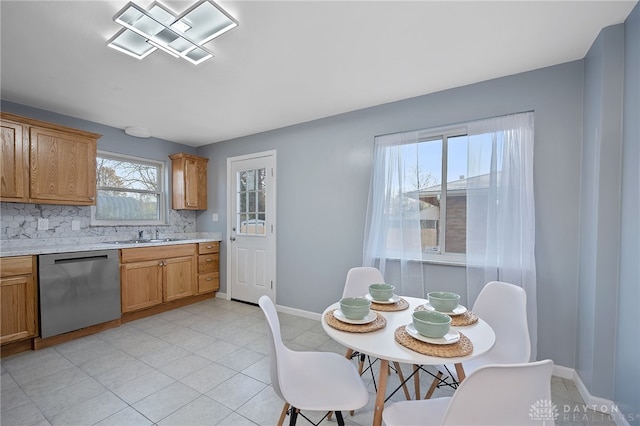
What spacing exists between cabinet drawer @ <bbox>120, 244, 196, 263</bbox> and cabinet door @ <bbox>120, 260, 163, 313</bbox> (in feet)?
0.20

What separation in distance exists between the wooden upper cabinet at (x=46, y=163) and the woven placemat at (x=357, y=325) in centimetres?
326

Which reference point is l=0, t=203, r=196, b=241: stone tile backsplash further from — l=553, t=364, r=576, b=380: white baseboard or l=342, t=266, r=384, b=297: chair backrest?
l=553, t=364, r=576, b=380: white baseboard

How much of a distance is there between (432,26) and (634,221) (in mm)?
1674

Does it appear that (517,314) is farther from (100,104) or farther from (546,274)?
(100,104)

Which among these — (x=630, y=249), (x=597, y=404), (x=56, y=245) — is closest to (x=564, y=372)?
(x=597, y=404)

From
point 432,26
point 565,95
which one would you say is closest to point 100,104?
point 432,26

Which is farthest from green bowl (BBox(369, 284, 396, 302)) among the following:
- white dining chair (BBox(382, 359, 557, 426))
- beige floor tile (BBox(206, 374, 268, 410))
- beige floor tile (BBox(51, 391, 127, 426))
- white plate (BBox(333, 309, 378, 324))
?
beige floor tile (BBox(51, 391, 127, 426))

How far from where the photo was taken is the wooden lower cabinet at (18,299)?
2.39m

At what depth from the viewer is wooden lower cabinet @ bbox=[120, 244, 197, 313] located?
10.6 ft

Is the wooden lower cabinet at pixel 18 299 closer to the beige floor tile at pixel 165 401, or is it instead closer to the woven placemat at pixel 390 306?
the beige floor tile at pixel 165 401

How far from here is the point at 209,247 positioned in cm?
422

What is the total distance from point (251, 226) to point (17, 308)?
2416 mm

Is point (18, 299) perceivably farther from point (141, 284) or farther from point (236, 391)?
point (236, 391)

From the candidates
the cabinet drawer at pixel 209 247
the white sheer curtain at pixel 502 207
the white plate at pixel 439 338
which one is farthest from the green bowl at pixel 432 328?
the cabinet drawer at pixel 209 247
